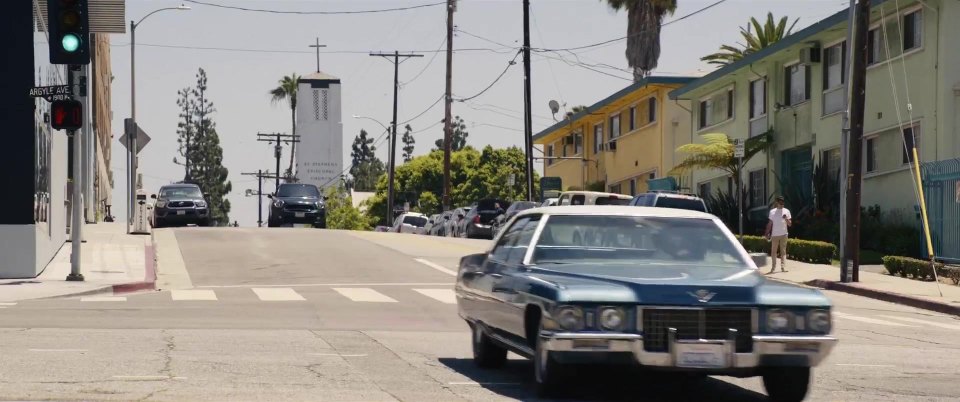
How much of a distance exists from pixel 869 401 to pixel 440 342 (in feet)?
17.9

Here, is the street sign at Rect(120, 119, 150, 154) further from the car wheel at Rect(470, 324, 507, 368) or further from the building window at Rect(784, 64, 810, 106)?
the car wheel at Rect(470, 324, 507, 368)

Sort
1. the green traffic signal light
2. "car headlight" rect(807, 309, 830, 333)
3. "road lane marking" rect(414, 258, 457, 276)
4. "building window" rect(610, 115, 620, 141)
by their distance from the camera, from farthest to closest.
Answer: "building window" rect(610, 115, 620, 141) < "road lane marking" rect(414, 258, 457, 276) < the green traffic signal light < "car headlight" rect(807, 309, 830, 333)

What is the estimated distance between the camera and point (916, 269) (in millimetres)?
29016

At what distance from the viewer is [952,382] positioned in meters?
12.2

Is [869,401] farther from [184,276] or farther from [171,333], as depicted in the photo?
[184,276]

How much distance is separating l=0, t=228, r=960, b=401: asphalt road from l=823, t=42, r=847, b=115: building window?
48.1 feet

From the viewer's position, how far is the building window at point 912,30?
34.3 m

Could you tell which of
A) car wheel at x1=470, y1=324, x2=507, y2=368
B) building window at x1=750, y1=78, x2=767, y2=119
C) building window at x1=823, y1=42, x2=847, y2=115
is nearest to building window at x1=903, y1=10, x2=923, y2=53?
building window at x1=823, y1=42, x2=847, y2=115

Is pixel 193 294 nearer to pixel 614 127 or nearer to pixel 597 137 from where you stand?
pixel 614 127

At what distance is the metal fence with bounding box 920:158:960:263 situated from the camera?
3044 cm

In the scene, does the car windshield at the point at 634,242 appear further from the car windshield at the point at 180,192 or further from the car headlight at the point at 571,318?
the car windshield at the point at 180,192

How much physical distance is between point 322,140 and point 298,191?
320ft

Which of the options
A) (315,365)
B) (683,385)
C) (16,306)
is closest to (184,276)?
(16,306)

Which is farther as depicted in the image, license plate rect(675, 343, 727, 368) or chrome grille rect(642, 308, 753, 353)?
chrome grille rect(642, 308, 753, 353)
